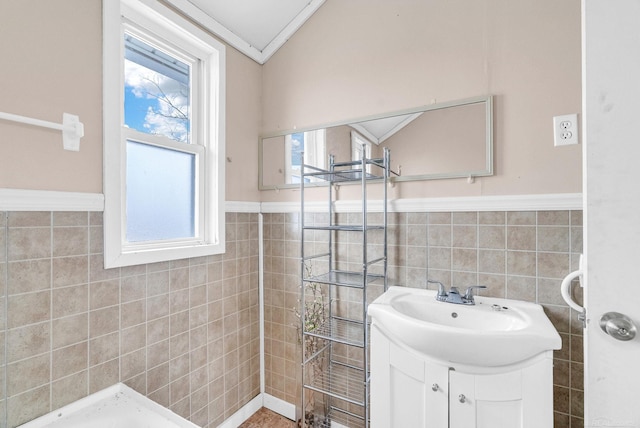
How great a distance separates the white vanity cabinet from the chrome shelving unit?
439 mm

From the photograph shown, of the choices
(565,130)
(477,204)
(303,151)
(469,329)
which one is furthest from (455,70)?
(469,329)

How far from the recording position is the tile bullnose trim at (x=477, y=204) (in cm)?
126

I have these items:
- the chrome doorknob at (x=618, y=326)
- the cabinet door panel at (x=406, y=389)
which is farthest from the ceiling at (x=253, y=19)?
the chrome doorknob at (x=618, y=326)

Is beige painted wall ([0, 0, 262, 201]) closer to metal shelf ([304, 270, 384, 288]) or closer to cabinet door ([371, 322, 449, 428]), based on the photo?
metal shelf ([304, 270, 384, 288])

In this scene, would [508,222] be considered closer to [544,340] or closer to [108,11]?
[544,340]

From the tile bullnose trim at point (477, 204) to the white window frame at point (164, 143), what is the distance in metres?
0.61

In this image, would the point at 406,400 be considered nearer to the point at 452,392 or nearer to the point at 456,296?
the point at 452,392

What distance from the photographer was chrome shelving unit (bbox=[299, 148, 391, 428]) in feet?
5.48

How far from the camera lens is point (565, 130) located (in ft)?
4.08

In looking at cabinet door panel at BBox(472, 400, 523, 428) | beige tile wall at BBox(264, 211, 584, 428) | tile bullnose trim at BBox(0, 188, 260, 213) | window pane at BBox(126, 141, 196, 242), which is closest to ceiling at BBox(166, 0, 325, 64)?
window pane at BBox(126, 141, 196, 242)

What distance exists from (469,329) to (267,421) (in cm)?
148

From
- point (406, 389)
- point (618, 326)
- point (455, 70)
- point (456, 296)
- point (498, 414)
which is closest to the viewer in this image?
point (618, 326)

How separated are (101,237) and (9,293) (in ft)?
1.04

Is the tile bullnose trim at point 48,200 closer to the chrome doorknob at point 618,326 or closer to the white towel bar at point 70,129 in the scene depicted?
the white towel bar at point 70,129
